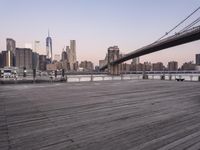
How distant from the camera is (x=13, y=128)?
17.3 feet

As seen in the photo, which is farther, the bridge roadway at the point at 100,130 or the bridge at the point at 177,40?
the bridge at the point at 177,40

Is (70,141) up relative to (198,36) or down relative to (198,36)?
down

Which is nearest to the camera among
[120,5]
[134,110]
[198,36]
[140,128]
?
[140,128]

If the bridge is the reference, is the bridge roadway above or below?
below

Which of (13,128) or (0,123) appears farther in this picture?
(0,123)

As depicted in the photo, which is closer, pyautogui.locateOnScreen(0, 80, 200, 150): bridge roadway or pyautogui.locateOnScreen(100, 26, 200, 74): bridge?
pyautogui.locateOnScreen(0, 80, 200, 150): bridge roadway

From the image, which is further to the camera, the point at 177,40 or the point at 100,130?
the point at 177,40

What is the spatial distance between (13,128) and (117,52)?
83299mm

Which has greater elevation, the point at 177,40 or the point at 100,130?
the point at 177,40

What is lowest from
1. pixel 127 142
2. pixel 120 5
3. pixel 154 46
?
pixel 127 142

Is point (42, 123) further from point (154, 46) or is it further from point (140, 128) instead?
point (154, 46)

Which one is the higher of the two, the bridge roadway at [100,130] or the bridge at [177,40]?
the bridge at [177,40]

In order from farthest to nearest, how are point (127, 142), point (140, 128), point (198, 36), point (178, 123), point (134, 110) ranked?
point (198, 36)
point (134, 110)
point (178, 123)
point (140, 128)
point (127, 142)

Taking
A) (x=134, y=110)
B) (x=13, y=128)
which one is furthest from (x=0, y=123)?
(x=134, y=110)
